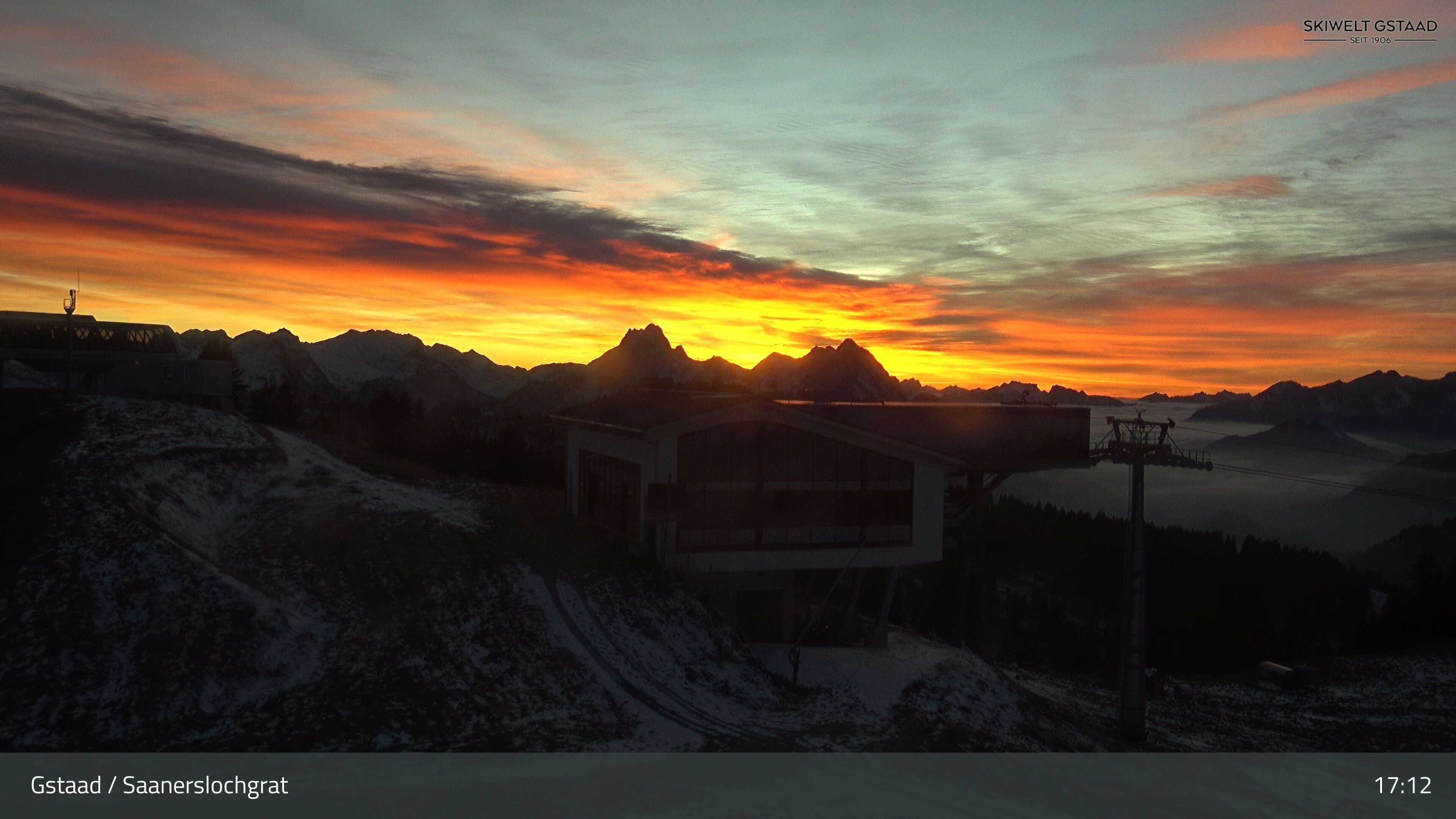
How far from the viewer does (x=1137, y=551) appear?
3180 centimetres

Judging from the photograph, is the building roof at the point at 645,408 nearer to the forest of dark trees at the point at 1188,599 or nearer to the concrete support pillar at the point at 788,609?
the concrete support pillar at the point at 788,609

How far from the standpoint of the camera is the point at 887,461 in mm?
36250

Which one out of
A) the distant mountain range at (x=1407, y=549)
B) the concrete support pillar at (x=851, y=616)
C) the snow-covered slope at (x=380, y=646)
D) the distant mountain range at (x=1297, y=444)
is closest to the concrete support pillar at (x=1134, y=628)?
the snow-covered slope at (x=380, y=646)

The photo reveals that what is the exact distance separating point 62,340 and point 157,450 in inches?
768

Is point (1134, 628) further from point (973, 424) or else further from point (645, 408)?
point (645, 408)

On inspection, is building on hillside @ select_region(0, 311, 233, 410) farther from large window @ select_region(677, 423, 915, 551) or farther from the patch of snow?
the patch of snow

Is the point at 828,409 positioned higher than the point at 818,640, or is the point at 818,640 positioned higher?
the point at 828,409

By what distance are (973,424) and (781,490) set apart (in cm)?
1563

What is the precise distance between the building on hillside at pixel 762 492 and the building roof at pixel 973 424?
1947 mm
